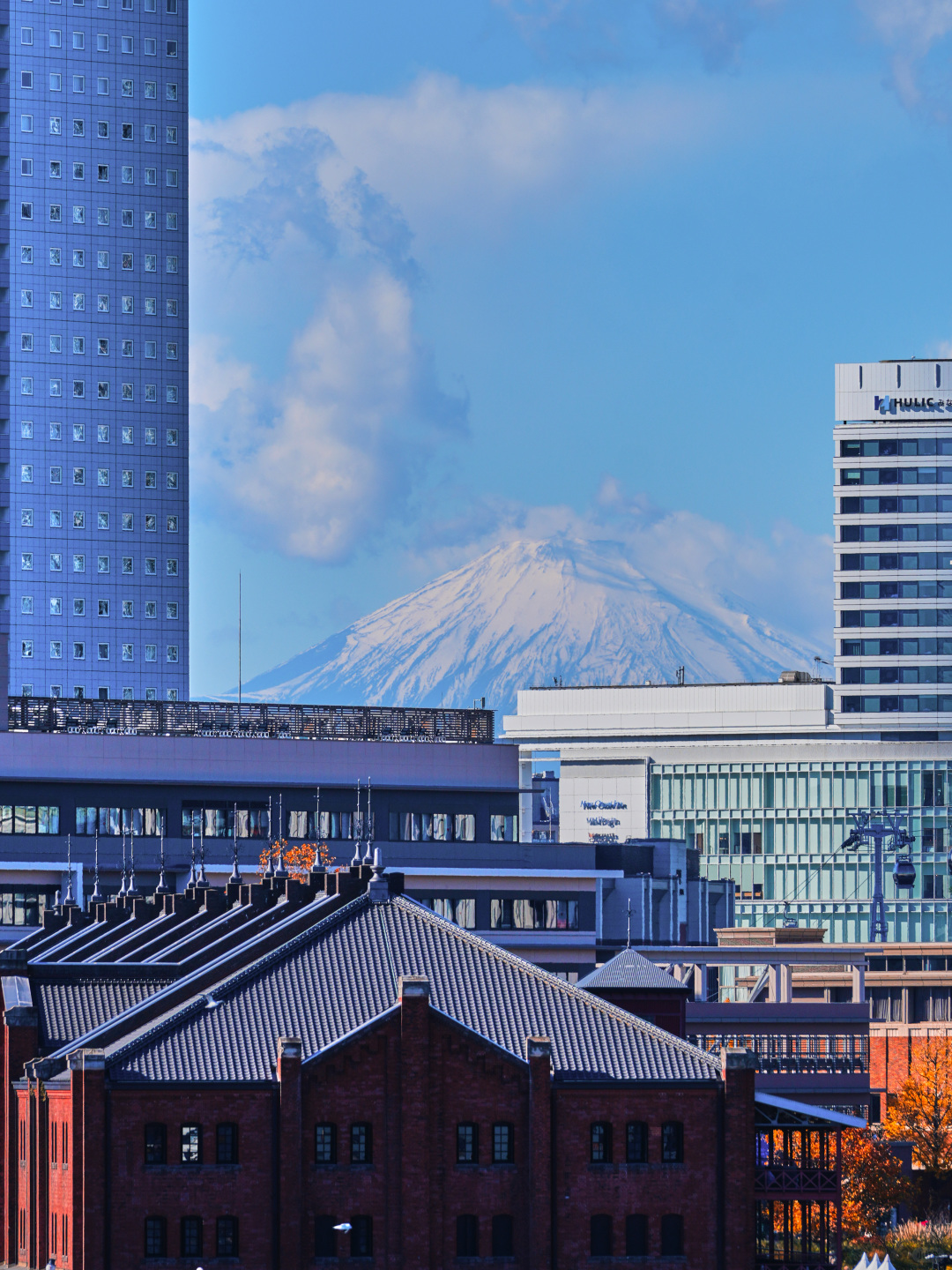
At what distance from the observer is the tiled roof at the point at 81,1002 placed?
111 m

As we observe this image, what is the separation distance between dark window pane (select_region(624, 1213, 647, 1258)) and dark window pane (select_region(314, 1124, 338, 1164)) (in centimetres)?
1074

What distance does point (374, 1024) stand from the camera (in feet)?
314

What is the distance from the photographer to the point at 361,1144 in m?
95.2

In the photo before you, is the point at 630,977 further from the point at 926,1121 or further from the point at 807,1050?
the point at 926,1121

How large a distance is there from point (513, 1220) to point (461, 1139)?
3423 mm

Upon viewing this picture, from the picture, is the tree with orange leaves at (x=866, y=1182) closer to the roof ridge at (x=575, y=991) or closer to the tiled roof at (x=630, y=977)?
the tiled roof at (x=630, y=977)

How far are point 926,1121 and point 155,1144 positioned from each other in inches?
3126

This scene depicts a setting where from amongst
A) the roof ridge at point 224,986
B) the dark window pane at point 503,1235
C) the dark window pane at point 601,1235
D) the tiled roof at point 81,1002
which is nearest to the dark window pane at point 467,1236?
the dark window pane at point 503,1235

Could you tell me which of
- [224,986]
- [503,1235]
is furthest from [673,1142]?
[224,986]

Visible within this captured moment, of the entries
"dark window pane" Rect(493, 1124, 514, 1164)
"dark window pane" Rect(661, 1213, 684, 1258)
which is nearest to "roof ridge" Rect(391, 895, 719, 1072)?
"dark window pane" Rect(661, 1213, 684, 1258)

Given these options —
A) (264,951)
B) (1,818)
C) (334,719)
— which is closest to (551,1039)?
(264,951)

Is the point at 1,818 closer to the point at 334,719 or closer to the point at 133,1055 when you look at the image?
the point at 334,719

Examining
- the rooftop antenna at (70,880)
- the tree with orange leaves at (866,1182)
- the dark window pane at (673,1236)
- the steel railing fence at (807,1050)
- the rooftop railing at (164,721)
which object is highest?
the rooftop railing at (164,721)

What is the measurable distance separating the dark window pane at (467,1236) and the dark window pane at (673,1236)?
6.68 meters
